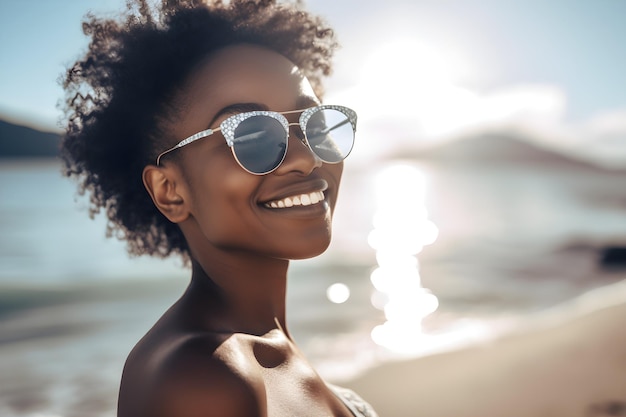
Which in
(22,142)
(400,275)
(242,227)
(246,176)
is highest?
(22,142)

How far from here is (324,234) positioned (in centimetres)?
222

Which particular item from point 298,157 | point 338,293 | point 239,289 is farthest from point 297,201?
point 338,293

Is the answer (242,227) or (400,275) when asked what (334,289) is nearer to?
(400,275)

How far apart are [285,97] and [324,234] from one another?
0.46 meters

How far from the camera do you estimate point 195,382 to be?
1.66 m

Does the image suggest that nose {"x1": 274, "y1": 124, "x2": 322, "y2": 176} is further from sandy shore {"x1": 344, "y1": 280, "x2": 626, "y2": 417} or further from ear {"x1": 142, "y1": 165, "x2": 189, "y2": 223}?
sandy shore {"x1": 344, "y1": 280, "x2": 626, "y2": 417}

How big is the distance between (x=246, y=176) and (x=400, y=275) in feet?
29.7

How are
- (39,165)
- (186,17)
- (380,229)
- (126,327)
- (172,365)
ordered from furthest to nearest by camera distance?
(39,165)
(380,229)
(126,327)
(186,17)
(172,365)

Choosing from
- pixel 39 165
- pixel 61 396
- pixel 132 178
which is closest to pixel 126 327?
pixel 61 396

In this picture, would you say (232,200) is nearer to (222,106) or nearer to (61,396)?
(222,106)

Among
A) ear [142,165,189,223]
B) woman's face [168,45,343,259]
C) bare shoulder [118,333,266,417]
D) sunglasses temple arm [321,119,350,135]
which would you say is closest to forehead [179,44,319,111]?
woman's face [168,45,343,259]

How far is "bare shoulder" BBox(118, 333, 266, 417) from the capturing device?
1.64m

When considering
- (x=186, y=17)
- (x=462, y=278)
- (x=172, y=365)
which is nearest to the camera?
(x=172, y=365)

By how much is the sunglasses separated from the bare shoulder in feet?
1.85
